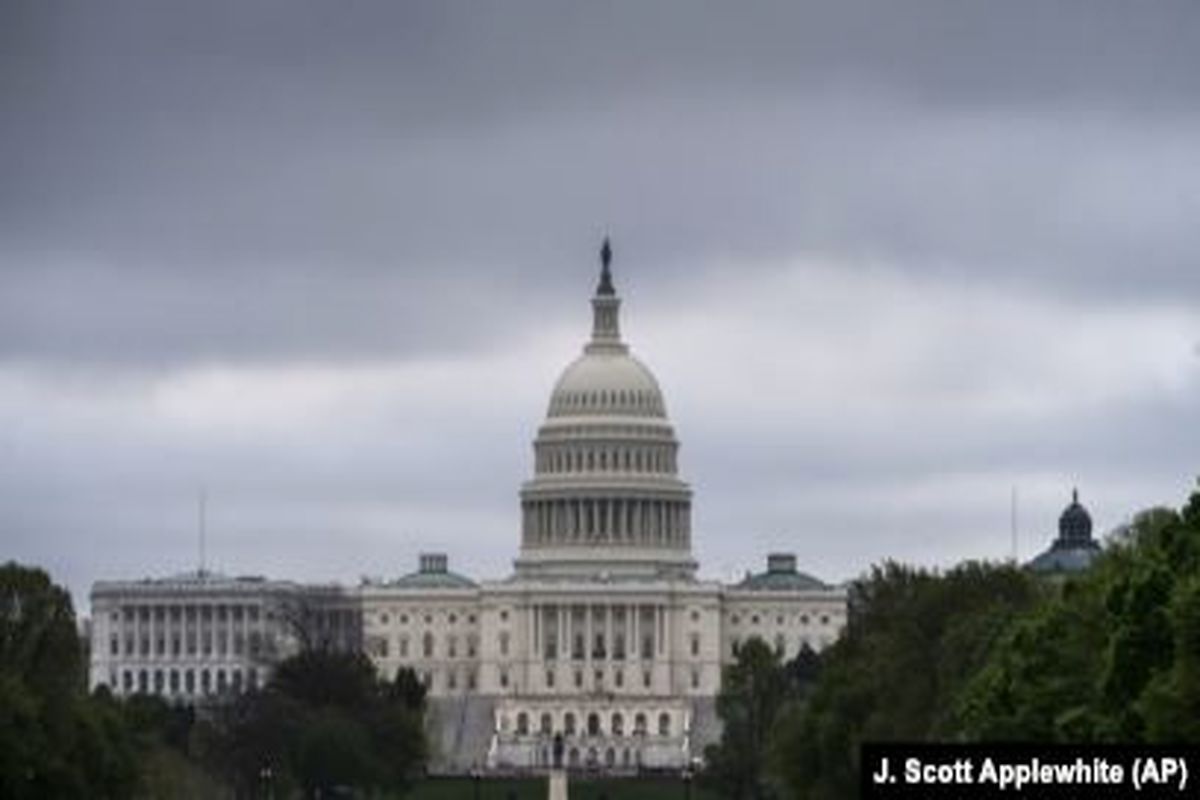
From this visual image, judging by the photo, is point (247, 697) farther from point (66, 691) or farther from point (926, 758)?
point (926, 758)

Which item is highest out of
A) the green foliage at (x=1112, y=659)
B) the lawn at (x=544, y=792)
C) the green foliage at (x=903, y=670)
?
the lawn at (x=544, y=792)

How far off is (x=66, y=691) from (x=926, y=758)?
82.7 metres

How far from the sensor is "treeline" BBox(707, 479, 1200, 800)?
6494 cm

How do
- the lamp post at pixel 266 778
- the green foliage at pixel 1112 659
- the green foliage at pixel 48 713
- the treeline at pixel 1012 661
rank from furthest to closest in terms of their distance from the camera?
the lamp post at pixel 266 778, the green foliage at pixel 48 713, the treeline at pixel 1012 661, the green foliage at pixel 1112 659

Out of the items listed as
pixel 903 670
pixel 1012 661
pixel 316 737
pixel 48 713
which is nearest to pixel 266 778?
pixel 316 737

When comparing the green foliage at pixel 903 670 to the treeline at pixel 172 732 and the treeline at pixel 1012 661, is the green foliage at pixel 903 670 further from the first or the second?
the treeline at pixel 172 732

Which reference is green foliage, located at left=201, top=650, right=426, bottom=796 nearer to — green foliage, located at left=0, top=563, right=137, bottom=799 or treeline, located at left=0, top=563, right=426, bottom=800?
treeline, located at left=0, top=563, right=426, bottom=800

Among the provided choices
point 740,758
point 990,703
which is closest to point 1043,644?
point 990,703

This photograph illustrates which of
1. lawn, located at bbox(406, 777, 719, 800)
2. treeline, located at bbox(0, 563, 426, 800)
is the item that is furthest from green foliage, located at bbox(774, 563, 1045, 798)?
lawn, located at bbox(406, 777, 719, 800)

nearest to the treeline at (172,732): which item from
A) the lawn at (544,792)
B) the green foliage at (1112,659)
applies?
the lawn at (544,792)

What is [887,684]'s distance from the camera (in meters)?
117

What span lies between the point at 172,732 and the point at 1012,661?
101656mm

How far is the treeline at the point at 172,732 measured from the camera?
4063 inches

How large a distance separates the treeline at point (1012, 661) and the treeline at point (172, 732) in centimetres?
1605
